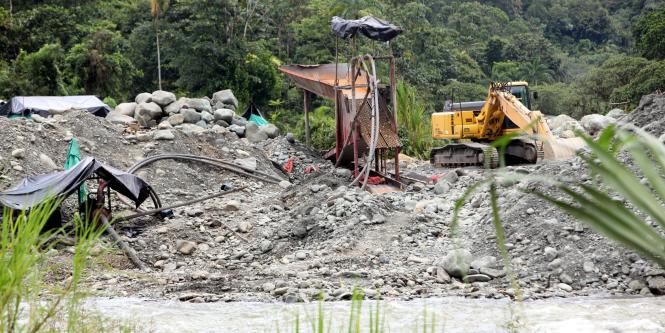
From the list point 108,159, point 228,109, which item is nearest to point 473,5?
point 228,109

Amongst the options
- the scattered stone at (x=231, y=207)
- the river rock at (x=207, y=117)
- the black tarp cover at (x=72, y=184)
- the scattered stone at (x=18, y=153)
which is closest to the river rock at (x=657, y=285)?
the black tarp cover at (x=72, y=184)

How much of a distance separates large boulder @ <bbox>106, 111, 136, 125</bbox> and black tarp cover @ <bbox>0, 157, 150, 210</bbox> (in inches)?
276

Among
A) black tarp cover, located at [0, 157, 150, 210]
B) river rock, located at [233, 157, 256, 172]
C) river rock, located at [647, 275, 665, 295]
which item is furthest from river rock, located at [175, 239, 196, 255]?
river rock, located at [647, 275, 665, 295]

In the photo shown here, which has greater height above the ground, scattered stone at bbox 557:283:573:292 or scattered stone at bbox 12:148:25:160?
scattered stone at bbox 557:283:573:292

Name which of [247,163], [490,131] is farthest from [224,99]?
[490,131]

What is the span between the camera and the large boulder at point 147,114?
19.0m

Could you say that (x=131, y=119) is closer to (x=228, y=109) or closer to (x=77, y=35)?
(x=228, y=109)

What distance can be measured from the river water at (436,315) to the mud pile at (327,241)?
338 millimetres

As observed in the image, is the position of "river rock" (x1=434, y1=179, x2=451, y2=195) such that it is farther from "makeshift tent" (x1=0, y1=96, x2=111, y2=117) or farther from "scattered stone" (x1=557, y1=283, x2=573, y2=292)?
"makeshift tent" (x1=0, y1=96, x2=111, y2=117)

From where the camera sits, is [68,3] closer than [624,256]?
No

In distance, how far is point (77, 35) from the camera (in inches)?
1350

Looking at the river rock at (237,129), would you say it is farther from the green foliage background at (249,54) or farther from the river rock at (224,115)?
the green foliage background at (249,54)

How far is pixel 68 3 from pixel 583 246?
33.1 m

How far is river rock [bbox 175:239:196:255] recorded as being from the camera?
10.7 meters
